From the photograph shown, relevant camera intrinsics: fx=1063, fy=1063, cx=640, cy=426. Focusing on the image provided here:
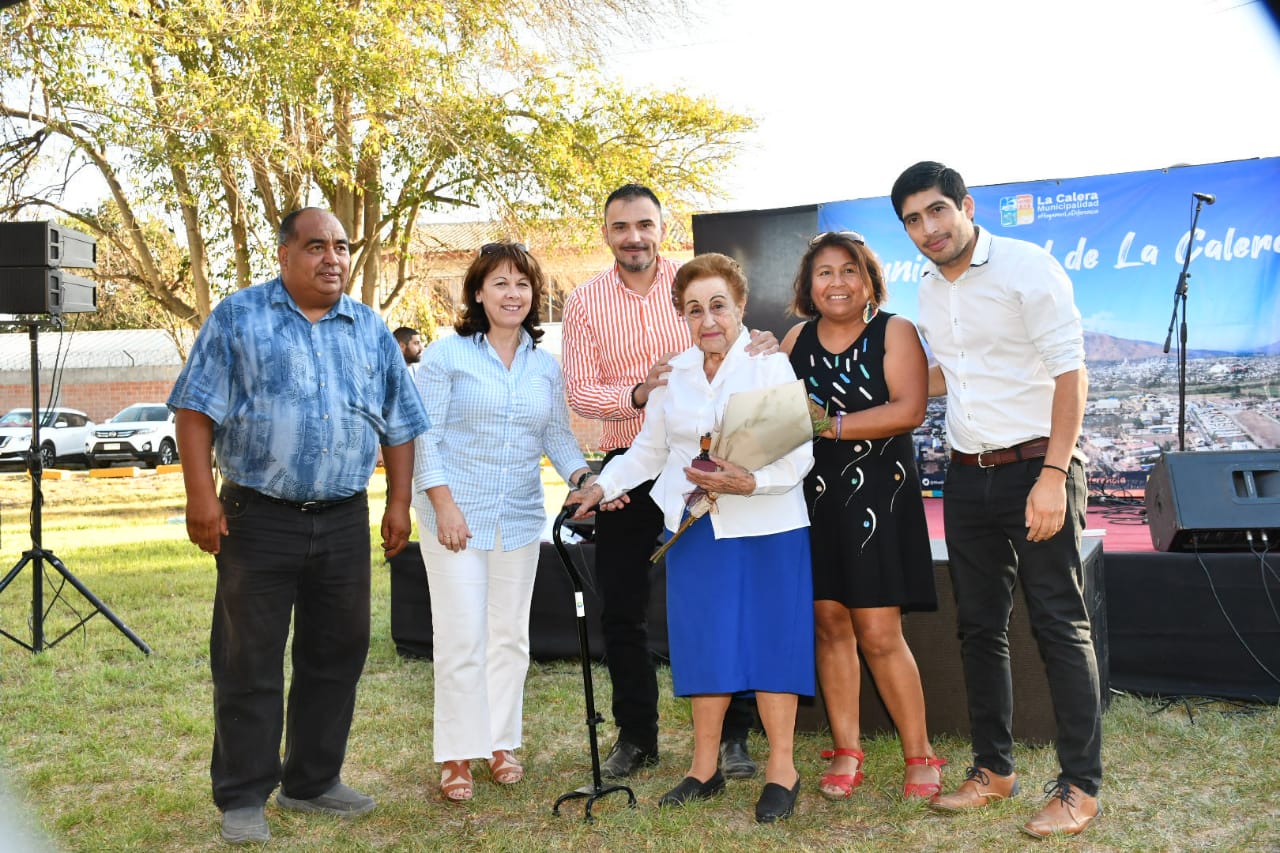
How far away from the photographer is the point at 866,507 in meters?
3.32

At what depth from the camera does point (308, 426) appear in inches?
126

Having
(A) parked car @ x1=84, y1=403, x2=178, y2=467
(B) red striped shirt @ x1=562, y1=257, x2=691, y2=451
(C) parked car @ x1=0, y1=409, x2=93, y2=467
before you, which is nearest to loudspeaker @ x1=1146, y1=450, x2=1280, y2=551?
(B) red striped shirt @ x1=562, y1=257, x2=691, y2=451

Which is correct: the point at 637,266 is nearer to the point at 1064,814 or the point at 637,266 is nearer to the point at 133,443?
the point at 1064,814

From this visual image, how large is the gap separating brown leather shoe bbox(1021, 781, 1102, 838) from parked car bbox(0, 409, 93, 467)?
69.9ft

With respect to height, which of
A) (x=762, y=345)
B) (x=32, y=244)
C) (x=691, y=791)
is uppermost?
(x=32, y=244)

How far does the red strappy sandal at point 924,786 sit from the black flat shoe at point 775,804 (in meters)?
0.38

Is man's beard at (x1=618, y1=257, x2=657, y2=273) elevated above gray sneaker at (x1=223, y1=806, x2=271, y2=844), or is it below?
above

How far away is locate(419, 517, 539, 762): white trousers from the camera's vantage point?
3.57 metres

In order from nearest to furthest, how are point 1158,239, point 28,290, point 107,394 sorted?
1. point 28,290
2. point 1158,239
3. point 107,394

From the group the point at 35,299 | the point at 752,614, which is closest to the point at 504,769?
the point at 752,614

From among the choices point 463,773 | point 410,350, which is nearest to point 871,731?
point 463,773

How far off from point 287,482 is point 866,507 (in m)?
1.78

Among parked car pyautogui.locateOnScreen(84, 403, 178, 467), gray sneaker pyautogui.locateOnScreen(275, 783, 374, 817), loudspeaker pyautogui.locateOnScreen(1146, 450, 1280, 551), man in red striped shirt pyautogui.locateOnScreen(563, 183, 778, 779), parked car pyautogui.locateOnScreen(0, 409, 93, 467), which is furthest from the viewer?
parked car pyautogui.locateOnScreen(84, 403, 178, 467)

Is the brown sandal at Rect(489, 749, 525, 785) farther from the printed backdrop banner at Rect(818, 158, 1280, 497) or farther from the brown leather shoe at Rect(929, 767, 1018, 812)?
the printed backdrop banner at Rect(818, 158, 1280, 497)
